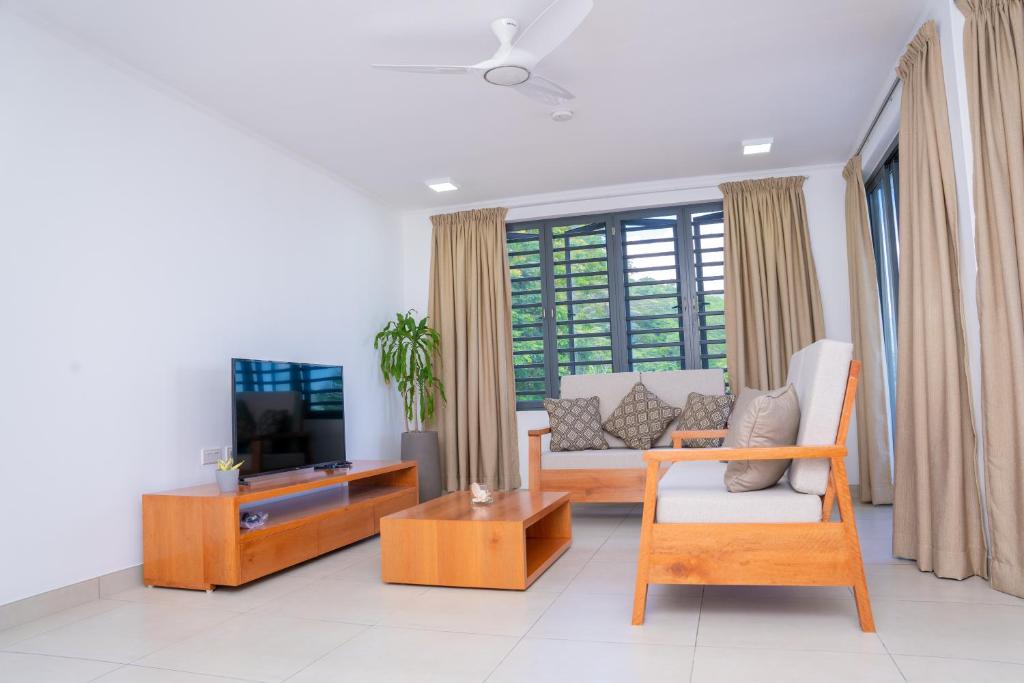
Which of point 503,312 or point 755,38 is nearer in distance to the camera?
point 755,38

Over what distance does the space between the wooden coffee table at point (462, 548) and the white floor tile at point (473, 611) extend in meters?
0.07

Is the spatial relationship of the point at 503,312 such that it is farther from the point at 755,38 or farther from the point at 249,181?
the point at 755,38

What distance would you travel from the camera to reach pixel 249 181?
4625mm

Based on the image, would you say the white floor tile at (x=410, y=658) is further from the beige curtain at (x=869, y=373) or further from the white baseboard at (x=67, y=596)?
the beige curtain at (x=869, y=373)

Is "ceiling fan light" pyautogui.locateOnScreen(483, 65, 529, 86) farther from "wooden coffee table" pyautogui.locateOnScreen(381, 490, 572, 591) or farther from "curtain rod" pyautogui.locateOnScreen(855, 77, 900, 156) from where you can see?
"curtain rod" pyautogui.locateOnScreen(855, 77, 900, 156)

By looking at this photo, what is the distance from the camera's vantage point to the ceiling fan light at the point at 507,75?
3232 mm

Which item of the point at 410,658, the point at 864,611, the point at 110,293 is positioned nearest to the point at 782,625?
the point at 864,611

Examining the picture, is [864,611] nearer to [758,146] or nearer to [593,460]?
[593,460]

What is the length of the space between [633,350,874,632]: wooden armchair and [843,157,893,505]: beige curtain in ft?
8.99

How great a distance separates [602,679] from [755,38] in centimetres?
318

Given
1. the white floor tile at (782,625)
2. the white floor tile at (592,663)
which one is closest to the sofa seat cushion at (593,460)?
the white floor tile at (782,625)

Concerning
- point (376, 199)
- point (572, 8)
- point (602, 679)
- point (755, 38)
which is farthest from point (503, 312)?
point (602, 679)

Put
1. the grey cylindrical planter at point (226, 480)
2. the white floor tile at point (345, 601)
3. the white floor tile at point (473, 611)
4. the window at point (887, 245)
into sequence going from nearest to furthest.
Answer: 1. the white floor tile at point (473, 611)
2. the white floor tile at point (345, 601)
3. the grey cylindrical planter at point (226, 480)
4. the window at point (887, 245)

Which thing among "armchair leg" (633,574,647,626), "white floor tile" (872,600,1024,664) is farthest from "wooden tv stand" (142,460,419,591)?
"white floor tile" (872,600,1024,664)
